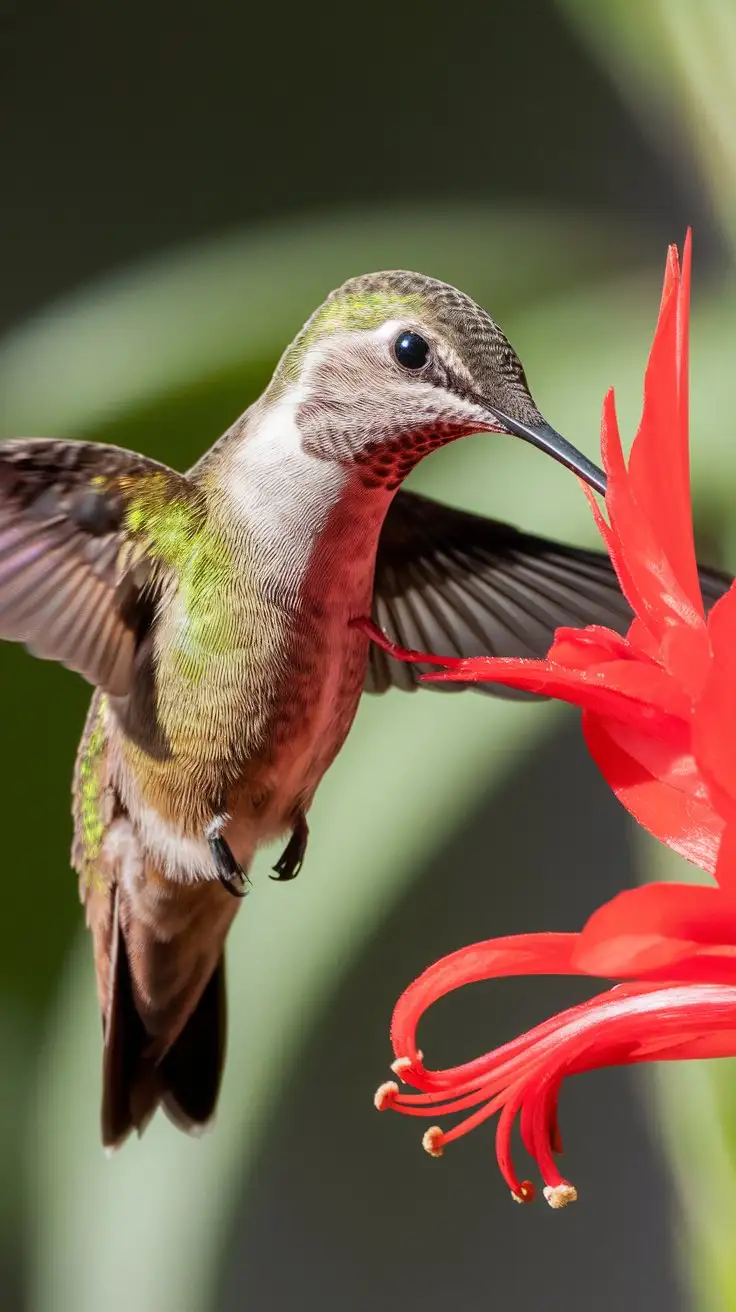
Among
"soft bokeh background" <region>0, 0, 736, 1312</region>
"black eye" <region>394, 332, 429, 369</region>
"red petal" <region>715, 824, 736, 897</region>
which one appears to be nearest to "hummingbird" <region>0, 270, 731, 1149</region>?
"black eye" <region>394, 332, 429, 369</region>

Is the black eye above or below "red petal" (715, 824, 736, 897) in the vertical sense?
above

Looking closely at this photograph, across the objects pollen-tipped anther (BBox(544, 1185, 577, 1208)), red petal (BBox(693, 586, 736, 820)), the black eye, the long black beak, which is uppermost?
the black eye

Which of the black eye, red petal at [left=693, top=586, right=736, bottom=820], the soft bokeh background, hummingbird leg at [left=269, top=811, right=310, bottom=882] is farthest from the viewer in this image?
the soft bokeh background

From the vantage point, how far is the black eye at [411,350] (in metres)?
0.33

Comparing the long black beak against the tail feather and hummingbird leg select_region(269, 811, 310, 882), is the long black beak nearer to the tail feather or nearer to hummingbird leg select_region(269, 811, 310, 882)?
hummingbird leg select_region(269, 811, 310, 882)

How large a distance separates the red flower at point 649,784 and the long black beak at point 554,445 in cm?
2

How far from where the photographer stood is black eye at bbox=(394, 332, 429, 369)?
33 centimetres

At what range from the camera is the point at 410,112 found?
1007 millimetres

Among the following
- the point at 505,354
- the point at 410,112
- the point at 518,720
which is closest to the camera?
the point at 505,354

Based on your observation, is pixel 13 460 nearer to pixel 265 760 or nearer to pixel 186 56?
pixel 265 760

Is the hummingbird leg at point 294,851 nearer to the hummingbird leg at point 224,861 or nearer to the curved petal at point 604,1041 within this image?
the hummingbird leg at point 224,861

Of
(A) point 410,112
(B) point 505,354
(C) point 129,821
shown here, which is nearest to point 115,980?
(C) point 129,821

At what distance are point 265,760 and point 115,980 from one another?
0.49 ft

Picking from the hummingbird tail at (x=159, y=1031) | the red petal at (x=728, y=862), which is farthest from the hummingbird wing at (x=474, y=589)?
the red petal at (x=728, y=862)
